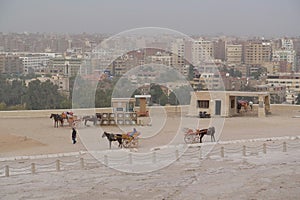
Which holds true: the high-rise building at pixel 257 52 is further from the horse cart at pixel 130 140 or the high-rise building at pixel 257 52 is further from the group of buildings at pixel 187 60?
the horse cart at pixel 130 140

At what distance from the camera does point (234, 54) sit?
219 ft

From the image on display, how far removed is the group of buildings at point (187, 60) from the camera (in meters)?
31.6

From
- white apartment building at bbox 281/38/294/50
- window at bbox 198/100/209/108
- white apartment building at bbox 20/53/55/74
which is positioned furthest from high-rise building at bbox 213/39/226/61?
window at bbox 198/100/209/108

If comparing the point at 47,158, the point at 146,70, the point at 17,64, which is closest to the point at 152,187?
the point at 47,158

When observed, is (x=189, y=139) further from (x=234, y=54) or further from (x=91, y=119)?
(x=234, y=54)

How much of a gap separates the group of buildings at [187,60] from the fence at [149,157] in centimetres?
1260

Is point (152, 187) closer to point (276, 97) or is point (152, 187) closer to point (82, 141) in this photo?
point (82, 141)

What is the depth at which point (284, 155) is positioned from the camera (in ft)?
42.7

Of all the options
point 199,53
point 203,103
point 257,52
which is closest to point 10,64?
point 199,53

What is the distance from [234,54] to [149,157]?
55365 mm

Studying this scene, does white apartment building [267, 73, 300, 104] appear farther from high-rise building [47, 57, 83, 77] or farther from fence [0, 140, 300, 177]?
fence [0, 140, 300, 177]

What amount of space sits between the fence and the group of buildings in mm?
12598

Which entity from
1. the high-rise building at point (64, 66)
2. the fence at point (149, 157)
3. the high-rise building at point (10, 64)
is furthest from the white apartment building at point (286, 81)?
the fence at point (149, 157)

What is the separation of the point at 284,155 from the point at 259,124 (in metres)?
5.19
